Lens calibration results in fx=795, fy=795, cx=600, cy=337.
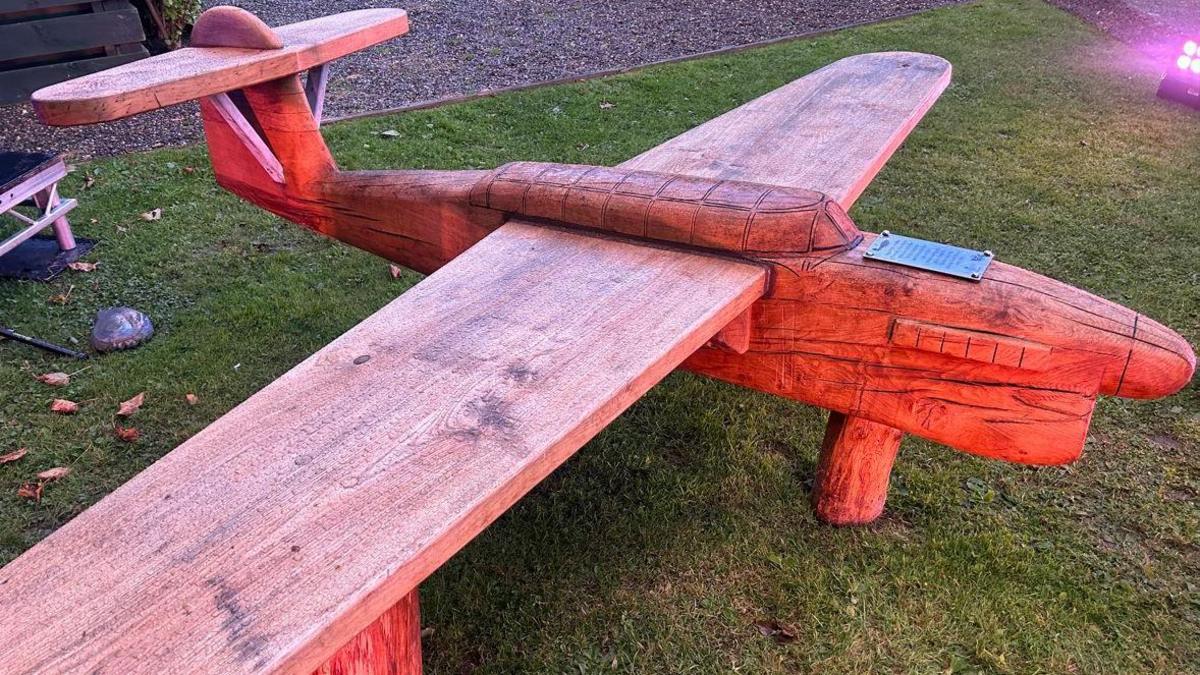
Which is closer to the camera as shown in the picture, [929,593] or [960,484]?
[929,593]

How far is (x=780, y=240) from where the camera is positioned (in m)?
2.12

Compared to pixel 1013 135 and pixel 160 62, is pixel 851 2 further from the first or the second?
pixel 160 62

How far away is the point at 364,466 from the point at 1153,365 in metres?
1.80

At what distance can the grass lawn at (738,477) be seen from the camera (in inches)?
100

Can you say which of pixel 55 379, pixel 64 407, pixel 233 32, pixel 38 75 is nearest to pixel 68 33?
pixel 38 75

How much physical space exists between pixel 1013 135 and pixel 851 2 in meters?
4.55

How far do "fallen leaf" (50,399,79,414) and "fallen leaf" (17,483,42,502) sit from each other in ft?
1.46

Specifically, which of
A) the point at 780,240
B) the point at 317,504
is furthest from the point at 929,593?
the point at 317,504

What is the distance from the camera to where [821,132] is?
3070mm

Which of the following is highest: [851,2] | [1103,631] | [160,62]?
[160,62]

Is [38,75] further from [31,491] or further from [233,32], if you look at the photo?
[233,32]

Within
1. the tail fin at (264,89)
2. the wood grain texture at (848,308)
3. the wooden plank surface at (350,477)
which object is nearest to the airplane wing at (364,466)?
the wooden plank surface at (350,477)

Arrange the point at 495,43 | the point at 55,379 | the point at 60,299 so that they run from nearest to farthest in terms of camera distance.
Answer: the point at 55,379 → the point at 60,299 → the point at 495,43

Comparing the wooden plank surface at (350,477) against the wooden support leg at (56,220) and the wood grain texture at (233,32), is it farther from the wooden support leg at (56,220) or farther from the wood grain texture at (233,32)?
the wooden support leg at (56,220)
